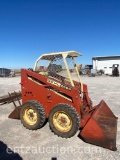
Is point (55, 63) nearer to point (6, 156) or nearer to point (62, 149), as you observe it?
point (62, 149)

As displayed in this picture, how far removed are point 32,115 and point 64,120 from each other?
3.53ft

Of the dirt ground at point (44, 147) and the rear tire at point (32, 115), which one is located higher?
the rear tire at point (32, 115)

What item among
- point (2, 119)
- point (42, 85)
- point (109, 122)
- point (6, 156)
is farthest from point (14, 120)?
point (109, 122)

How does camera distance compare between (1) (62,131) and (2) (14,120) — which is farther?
(2) (14,120)

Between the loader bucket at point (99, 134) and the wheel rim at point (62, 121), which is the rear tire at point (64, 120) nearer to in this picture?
the wheel rim at point (62, 121)

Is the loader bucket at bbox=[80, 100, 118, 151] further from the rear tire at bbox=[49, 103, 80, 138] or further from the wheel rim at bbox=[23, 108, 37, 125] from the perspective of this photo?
the wheel rim at bbox=[23, 108, 37, 125]

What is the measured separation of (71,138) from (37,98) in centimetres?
160

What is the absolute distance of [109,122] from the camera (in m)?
4.80

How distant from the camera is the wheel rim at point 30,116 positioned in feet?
17.5

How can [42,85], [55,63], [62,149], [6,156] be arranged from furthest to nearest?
1. [55,63]
2. [42,85]
3. [62,149]
4. [6,156]

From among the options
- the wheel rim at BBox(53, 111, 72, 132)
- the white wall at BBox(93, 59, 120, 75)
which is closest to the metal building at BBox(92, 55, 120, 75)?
the white wall at BBox(93, 59, 120, 75)

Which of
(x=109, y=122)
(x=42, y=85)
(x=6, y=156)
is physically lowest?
(x=6, y=156)

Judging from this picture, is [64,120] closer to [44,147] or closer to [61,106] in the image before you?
[61,106]

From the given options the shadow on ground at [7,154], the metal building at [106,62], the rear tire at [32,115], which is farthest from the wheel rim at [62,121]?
the metal building at [106,62]
